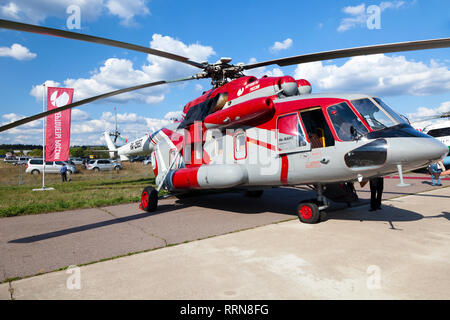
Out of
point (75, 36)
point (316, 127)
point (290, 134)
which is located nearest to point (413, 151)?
point (316, 127)

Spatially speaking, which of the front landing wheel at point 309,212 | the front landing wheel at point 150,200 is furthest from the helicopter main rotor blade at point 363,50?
the front landing wheel at point 150,200

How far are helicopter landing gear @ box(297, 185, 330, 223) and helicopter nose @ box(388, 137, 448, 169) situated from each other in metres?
1.93

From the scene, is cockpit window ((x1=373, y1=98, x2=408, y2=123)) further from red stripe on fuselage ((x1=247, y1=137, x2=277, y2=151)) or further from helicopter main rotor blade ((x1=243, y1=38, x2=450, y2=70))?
red stripe on fuselage ((x1=247, y1=137, x2=277, y2=151))

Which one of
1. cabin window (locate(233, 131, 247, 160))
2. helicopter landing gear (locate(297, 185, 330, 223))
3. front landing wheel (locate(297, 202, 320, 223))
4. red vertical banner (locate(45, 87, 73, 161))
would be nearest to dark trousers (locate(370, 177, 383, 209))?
helicopter landing gear (locate(297, 185, 330, 223))

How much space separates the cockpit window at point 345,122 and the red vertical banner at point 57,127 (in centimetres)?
1442

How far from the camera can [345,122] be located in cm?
577

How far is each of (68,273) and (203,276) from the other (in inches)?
76.8

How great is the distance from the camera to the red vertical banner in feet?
49.3

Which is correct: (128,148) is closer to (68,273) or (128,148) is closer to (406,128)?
(68,273)

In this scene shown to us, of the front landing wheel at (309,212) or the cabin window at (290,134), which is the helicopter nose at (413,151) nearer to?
the cabin window at (290,134)

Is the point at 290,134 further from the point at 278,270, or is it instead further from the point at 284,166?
the point at 278,270

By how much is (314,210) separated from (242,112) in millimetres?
2835
